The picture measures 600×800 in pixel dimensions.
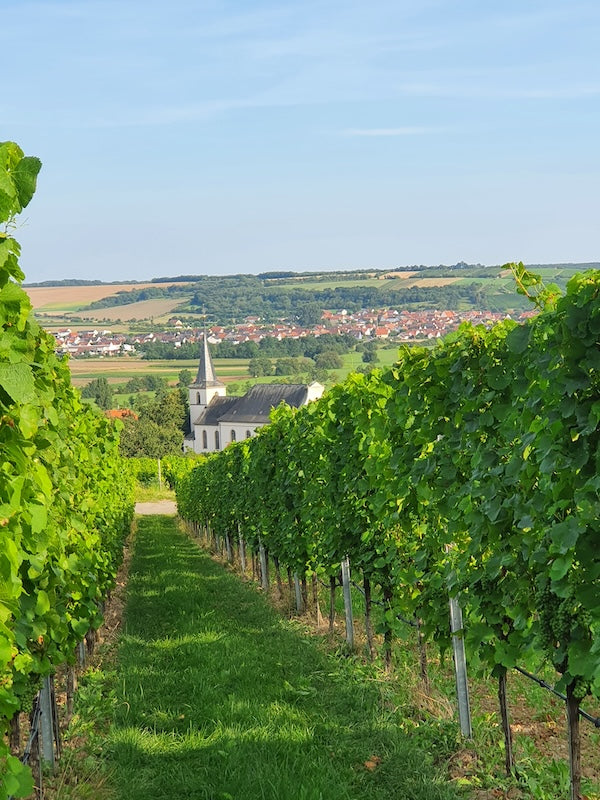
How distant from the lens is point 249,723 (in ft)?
23.4

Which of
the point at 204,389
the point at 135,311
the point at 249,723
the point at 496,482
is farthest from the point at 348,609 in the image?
the point at 135,311

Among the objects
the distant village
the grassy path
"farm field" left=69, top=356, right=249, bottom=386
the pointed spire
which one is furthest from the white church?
the grassy path

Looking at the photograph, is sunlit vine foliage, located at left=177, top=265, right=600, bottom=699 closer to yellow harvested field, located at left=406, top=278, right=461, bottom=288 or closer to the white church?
the white church

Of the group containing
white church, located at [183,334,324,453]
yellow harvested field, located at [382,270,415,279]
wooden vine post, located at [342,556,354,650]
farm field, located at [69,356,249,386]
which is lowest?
white church, located at [183,334,324,453]

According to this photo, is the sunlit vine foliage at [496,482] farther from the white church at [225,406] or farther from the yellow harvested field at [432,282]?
the yellow harvested field at [432,282]

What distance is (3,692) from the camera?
399 cm

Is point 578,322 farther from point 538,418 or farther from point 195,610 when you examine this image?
point 195,610

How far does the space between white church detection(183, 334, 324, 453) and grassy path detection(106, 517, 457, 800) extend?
82791 millimetres

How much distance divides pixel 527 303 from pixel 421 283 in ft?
477

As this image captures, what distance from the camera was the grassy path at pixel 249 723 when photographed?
19.4 ft

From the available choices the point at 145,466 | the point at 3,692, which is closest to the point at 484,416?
the point at 3,692

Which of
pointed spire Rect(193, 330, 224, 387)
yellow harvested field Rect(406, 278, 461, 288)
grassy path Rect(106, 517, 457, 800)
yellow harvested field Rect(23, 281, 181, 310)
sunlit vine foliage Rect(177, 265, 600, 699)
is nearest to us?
sunlit vine foliage Rect(177, 265, 600, 699)

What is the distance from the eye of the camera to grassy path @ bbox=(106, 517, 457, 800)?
19.4 ft

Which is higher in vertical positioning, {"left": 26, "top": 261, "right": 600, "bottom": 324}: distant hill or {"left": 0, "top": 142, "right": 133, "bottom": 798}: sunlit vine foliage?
{"left": 26, "top": 261, "right": 600, "bottom": 324}: distant hill
